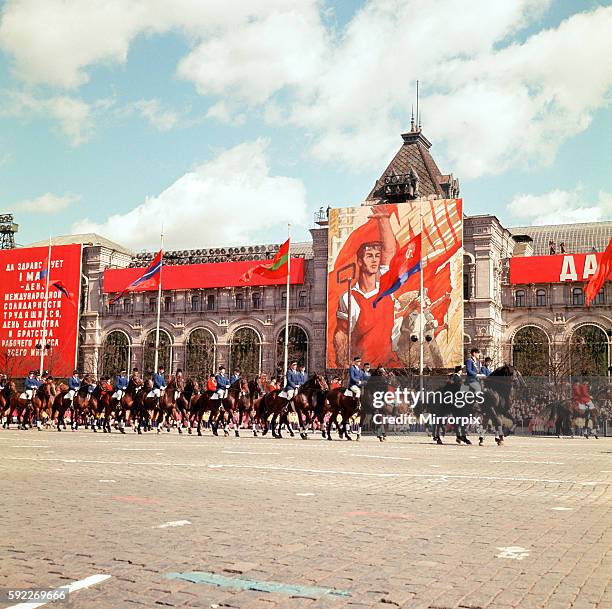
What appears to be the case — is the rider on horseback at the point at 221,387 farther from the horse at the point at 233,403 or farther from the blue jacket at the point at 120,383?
the blue jacket at the point at 120,383

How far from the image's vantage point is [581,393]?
99.5 feet

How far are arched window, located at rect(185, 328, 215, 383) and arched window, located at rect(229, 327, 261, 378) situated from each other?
7.42ft

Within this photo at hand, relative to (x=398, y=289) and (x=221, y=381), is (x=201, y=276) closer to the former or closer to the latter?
(x=398, y=289)

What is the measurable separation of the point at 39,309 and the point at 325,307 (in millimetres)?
31496

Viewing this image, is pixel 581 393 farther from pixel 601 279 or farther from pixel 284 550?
pixel 284 550

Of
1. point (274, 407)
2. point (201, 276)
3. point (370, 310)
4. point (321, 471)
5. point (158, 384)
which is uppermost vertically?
point (201, 276)

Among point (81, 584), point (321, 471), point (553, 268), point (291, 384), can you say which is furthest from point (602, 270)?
point (553, 268)

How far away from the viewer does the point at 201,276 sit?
8862 centimetres

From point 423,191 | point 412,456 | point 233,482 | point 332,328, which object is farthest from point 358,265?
point 233,482

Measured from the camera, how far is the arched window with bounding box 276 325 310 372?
81.8 meters

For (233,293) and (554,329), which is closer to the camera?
(554,329)

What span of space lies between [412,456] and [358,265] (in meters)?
57.7

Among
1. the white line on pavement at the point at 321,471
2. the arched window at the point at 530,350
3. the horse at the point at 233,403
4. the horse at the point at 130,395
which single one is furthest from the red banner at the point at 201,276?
the white line on pavement at the point at 321,471

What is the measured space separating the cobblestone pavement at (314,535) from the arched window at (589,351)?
5898cm
